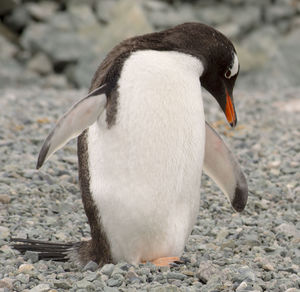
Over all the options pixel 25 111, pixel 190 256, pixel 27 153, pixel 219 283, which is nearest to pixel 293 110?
pixel 25 111

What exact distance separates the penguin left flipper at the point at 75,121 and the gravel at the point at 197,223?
0.56m

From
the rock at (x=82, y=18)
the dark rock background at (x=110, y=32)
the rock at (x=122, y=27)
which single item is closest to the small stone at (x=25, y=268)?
the dark rock background at (x=110, y=32)

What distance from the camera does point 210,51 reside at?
342 cm

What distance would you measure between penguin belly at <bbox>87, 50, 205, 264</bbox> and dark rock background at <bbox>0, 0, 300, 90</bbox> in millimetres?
7665

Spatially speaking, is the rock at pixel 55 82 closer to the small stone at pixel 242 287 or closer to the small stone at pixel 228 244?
the small stone at pixel 228 244

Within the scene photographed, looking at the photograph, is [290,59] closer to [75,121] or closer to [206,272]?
[75,121]

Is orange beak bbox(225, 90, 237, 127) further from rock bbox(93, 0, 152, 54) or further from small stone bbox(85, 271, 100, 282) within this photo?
rock bbox(93, 0, 152, 54)

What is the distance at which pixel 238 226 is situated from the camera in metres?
4.26

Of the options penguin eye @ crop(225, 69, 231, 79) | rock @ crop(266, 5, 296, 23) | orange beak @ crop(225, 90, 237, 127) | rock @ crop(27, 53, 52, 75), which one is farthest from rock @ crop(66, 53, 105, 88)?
penguin eye @ crop(225, 69, 231, 79)

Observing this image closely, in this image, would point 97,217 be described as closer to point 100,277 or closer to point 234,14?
point 100,277

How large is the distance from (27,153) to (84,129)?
2322mm

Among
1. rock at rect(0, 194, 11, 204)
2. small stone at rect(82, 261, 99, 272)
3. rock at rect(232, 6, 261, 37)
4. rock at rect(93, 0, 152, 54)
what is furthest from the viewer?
rock at rect(232, 6, 261, 37)

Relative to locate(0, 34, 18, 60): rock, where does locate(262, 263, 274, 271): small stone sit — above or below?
above

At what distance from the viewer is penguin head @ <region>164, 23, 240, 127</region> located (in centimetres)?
335
